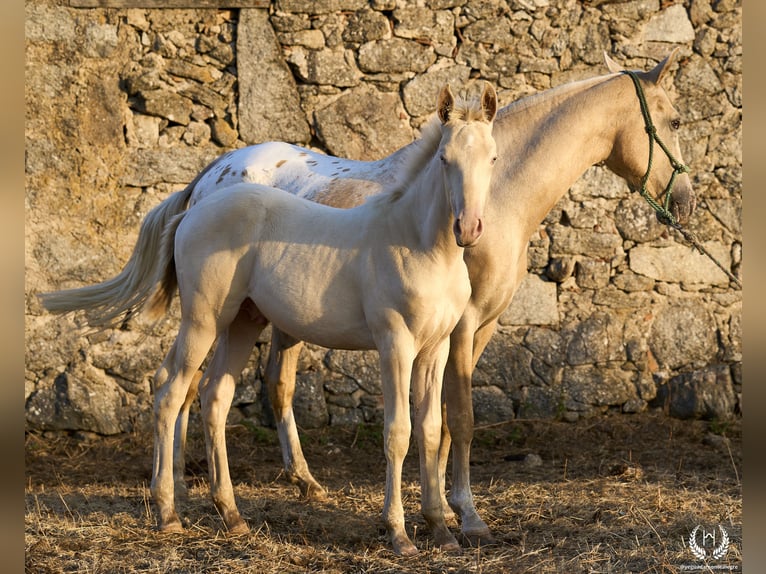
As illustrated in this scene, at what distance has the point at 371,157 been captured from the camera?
20.2 feet

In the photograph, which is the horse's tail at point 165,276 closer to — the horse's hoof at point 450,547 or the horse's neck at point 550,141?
the horse's neck at point 550,141

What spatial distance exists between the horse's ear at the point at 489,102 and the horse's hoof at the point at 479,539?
1.81 m

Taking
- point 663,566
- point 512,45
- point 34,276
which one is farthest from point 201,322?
point 512,45

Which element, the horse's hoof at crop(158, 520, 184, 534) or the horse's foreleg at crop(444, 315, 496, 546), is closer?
the horse's hoof at crop(158, 520, 184, 534)

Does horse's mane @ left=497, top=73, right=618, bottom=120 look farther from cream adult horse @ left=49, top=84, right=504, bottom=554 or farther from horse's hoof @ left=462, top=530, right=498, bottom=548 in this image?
horse's hoof @ left=462, top=530, right=498, bottom=548

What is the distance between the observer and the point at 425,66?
20.2ft

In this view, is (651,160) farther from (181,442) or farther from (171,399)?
(181,442)

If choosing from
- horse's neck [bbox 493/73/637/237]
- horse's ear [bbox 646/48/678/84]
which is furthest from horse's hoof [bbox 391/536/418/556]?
horse's ear [bbox 646/48/678/84]

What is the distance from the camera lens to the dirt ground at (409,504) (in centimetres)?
347

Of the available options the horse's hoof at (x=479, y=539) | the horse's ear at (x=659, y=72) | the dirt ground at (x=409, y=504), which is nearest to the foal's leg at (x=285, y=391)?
the dirt ground at (x=409, y=504)

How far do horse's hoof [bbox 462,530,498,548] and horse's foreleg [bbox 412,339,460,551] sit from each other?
0.58ft

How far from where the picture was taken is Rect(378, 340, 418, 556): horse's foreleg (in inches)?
132

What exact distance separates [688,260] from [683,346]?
636 mm
